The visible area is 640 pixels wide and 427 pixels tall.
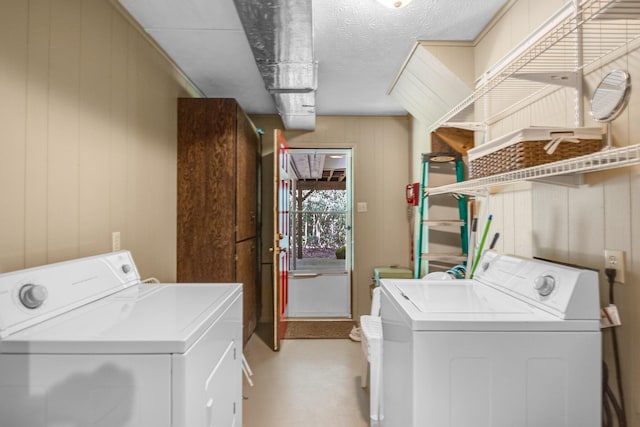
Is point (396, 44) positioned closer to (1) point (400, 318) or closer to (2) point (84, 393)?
(1) point (400, 318)

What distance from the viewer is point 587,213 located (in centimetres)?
125

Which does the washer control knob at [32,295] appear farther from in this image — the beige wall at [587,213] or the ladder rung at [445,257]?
the ladder rung at [445,257]

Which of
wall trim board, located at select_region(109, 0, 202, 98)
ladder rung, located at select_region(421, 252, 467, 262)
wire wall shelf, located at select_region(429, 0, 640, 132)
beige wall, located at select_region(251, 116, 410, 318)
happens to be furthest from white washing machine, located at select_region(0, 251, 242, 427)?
beige wall, located at select_region(251, 116, 410, 318)

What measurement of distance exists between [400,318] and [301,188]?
618 centimetres

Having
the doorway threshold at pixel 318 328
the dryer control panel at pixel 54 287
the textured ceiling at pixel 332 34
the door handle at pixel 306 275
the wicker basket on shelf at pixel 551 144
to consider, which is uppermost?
the textured ceiling at pixel 332 34

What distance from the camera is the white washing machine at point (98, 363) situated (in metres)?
0.85

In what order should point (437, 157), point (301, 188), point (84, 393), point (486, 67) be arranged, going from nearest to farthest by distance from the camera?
point (84, 393), point (486, 67), point (437, 157), point (301, 188)

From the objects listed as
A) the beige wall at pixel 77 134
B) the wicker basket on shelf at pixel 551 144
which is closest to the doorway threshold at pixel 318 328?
the beige wall at pixel 77 134

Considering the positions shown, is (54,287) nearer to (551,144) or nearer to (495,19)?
(551,144)

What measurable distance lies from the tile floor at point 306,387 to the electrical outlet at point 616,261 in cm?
157

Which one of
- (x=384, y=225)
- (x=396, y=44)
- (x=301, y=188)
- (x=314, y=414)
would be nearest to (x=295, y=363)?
(x=314, y=414)

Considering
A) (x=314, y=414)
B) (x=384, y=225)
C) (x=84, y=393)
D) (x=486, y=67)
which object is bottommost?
(x=314, y=414)

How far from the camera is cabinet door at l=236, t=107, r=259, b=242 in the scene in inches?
108

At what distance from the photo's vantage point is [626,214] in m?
1.09
